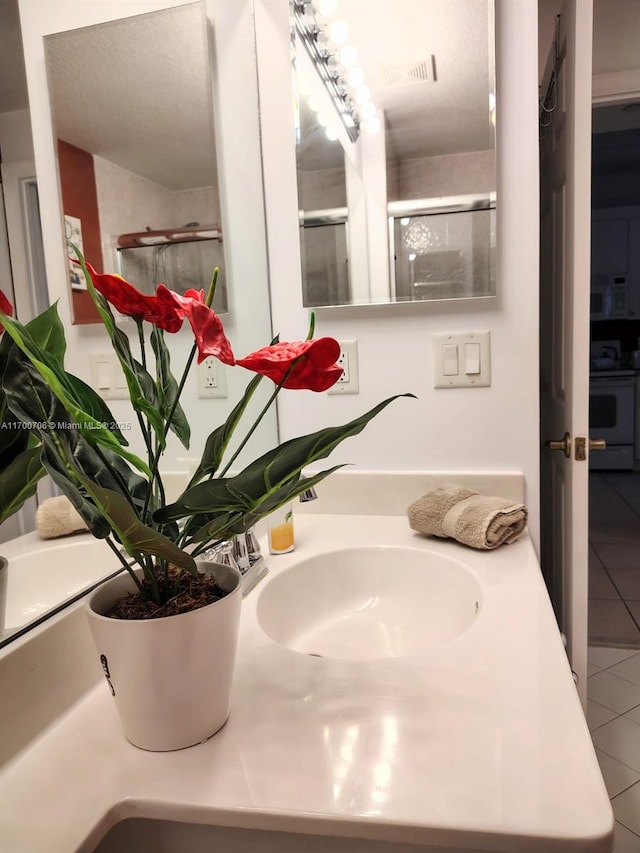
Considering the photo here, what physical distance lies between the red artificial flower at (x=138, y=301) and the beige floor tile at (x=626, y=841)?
1.51 meters

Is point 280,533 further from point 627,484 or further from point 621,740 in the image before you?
point 627,484

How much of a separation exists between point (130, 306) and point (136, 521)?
7.3 inches

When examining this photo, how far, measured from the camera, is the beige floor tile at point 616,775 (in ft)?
4.80

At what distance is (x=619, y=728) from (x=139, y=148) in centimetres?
195

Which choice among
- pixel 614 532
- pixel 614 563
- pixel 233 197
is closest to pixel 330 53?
pixel 233 197

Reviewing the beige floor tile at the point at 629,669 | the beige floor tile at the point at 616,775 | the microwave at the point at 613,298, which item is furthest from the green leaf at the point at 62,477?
the microwave at the point at 613,298

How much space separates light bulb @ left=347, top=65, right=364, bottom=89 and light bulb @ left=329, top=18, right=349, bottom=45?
6 cm

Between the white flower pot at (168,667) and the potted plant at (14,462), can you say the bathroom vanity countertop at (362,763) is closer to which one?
the white flower pot at (168,667)

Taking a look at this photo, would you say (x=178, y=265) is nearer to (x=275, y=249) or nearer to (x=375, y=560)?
(x=275, y=249)

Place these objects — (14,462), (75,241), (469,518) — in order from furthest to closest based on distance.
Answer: (469,518) < (75,241) < (14,462)

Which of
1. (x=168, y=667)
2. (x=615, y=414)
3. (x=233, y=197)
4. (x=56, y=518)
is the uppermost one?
(x=233, y=197)

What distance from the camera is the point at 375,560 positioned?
3.59 feet

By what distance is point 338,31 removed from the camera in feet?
4.00

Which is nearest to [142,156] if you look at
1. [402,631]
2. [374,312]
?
[374,312]
